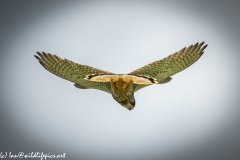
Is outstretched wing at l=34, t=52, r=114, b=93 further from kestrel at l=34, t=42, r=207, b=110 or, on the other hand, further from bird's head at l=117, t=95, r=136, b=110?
bird's head at l=117, t=95, r=136, b=110

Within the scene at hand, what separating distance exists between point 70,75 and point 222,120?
7.39 m

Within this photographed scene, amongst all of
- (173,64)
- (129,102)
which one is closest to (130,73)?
(129,102)

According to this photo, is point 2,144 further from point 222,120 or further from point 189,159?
point 222,120

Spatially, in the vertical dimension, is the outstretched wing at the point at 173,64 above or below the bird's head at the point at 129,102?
above

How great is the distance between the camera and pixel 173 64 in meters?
4.48

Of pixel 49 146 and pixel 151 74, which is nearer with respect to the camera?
pixel 151 74

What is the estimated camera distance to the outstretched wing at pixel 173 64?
446 cm

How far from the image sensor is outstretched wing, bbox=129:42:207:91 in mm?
4457

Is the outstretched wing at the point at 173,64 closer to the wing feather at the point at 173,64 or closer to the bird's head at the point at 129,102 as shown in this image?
the wing feather at the point at 173,64

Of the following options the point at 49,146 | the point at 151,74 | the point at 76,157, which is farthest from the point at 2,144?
the point at 151,74

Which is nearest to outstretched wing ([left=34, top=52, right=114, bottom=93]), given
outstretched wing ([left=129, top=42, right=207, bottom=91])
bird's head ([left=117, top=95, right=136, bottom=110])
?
bird's head ([left=117, top=95, right=136, bottom=110])

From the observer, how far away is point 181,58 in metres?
4.50

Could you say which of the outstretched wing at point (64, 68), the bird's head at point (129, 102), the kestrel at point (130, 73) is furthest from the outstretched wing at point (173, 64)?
the outstretched wing at point (64, 68)

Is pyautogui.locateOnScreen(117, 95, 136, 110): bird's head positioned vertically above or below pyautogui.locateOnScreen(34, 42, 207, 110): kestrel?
below
